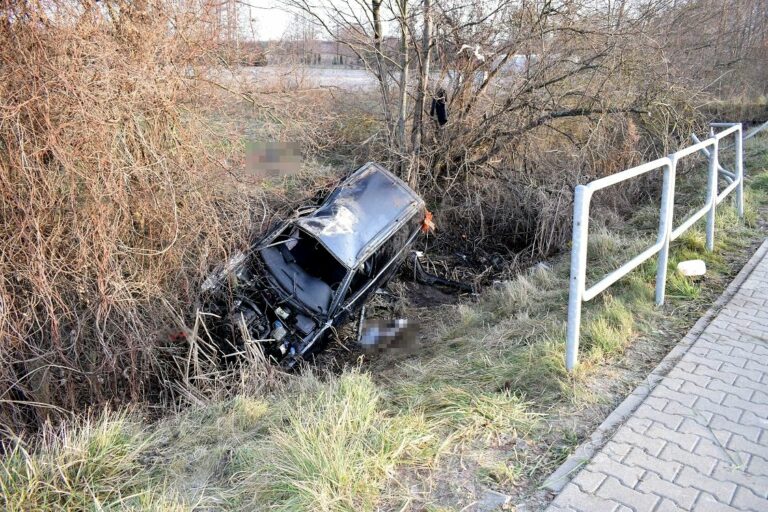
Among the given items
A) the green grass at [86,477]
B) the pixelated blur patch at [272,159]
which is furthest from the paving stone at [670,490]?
the pixelated blur patch at [272,159]

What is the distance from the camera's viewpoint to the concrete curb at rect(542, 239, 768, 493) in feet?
9.60

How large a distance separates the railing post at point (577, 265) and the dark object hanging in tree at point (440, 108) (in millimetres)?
6936

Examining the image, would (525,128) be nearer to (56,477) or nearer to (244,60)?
(244,60)

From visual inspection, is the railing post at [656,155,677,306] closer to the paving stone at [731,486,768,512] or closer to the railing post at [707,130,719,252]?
the railing post at [707,130,719,252]

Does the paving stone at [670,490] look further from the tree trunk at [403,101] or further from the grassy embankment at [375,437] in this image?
the tree trunk at [403,101]

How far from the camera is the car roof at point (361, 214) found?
6215 millimetres

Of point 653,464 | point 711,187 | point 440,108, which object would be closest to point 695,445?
point 653,464

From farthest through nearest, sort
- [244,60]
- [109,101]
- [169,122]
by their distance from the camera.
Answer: [244,60]
[169,122]
[109,101]

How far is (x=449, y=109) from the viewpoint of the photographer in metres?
10.5

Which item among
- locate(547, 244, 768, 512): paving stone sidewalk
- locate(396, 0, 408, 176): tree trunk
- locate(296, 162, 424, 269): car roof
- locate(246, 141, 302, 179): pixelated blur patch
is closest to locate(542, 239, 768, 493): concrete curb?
locate(547, 244, 768, 512): paving stone sidewalk

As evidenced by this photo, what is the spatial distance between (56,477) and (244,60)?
18.8 feet

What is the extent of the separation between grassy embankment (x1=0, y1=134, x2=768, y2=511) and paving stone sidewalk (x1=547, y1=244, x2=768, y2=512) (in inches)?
9.1

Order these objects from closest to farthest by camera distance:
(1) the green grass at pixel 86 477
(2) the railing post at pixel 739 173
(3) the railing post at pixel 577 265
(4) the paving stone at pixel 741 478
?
(4) the paving stone at pixel 741 478 → (1) the green grass at pixel 86 477 → (3) the railing post at pixel 577 265 → (2) the railing post at pixel 739 173

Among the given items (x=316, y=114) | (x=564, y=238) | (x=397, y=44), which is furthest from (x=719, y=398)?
(x=397, y=44)
